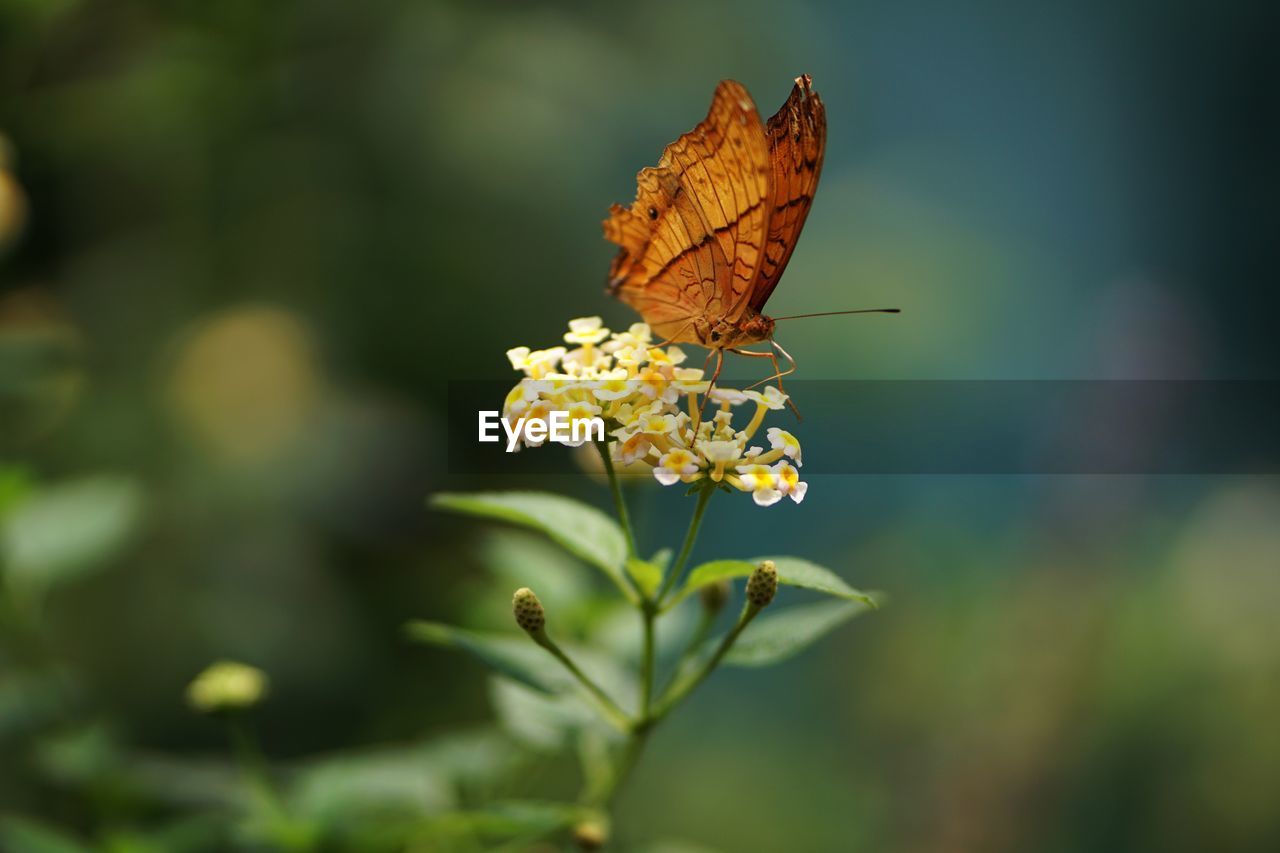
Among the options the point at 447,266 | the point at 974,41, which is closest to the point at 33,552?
the point at 447,266

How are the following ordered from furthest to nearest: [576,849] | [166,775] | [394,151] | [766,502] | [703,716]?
[703,716], [394,151], [166,775], [576,849], [766,502]

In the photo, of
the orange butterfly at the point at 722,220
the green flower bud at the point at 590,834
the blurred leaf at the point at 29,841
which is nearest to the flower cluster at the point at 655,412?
the orange butterfly at the point at 722,220

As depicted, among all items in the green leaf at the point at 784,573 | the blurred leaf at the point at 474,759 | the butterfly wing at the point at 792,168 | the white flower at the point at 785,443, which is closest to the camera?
the green leaf at the point at 784,573

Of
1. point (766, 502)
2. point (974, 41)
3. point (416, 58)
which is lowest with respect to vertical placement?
point (766, 502)

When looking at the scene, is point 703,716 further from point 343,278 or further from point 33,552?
point 33,552

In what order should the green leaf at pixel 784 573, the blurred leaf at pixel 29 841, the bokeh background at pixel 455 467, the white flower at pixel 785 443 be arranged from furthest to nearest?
the bokeh background at pixel 455 467
the blurred leaf at pixel 29 841
the white flower at pixel 785 443
the green leaf at pixel 784 573

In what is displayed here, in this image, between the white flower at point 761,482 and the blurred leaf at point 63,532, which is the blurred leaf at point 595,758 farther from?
the blurred leaf at point 63,532

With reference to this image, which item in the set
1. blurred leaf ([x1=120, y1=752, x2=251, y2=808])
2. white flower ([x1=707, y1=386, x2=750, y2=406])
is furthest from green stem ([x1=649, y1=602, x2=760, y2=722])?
blurred leaf ([x1=120, y1=752, x2=251, y2=808])
